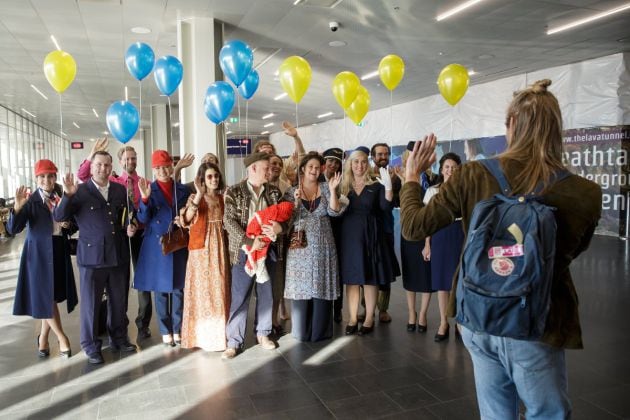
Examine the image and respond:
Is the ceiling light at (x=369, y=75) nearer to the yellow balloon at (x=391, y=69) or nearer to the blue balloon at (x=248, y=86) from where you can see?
the blue balloon at (x=248, y=86)

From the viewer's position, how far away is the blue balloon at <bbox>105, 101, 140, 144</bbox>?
4.37m

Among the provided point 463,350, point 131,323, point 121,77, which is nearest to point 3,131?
point 121,77

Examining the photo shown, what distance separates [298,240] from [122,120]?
6.63ft

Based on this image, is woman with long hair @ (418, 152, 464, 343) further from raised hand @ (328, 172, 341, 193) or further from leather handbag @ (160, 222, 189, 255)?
leather handbag @ (160, 222, 189, 255)

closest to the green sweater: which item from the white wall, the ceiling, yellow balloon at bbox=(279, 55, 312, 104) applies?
yellow balloon at bbox=(279, 55, 312, 104)

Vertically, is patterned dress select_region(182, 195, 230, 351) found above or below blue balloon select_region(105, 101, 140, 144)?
below

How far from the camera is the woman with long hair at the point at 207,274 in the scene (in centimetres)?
375

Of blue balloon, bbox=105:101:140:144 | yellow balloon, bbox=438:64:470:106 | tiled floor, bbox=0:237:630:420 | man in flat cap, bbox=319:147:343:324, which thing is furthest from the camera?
yellow balloon, bbox=438:64:470:106

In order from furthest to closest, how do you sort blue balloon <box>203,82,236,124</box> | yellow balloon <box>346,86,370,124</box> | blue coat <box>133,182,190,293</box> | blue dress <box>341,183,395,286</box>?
1. yellow balloon <box>346,86,370,124</box>
2. blue balloon <box>203,82,236,124</box>
3. blue dress <box>341,183,395,286</box>
4. blue coat <box>133,182,190,293</box>

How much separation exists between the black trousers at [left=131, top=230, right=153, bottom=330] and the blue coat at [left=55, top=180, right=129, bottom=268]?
18.0 inches

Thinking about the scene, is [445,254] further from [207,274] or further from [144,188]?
[144,188]

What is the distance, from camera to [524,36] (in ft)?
28.0

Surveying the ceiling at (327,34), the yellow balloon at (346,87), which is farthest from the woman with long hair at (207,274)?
the ceiling at (327,34)

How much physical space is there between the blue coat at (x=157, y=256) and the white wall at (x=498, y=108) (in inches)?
192
